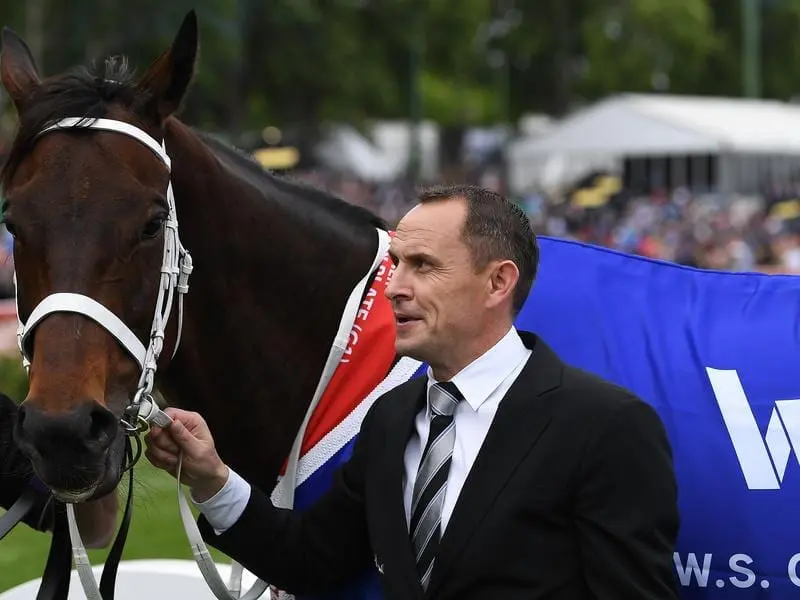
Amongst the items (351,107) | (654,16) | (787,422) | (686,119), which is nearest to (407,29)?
(351,107)

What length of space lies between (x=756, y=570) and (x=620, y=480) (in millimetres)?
785

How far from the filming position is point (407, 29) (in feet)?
113

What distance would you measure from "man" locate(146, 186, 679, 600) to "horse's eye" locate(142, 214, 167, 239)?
15.6 inches

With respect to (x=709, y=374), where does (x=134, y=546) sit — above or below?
below

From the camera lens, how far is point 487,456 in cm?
244

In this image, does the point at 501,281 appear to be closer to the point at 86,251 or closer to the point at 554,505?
the point at 554,505

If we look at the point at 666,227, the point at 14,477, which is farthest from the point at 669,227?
the point at 14,477

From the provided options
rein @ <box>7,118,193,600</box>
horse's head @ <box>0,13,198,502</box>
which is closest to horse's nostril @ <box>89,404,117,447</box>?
horse's head @ <box>0,13,198,502</box>

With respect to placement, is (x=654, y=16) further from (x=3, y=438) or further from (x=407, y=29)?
(x=3, y=438)

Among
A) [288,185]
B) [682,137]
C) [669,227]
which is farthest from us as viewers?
[682,137]

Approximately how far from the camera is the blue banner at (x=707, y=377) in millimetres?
2930

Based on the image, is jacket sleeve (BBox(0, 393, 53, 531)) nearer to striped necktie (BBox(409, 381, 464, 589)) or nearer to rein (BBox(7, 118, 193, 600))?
rein (BBox(7, 118, 193, 600))

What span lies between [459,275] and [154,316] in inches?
28.7

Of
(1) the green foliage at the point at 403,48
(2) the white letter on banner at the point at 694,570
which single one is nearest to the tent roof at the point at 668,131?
(1) the green foliage at the point at 403,48
